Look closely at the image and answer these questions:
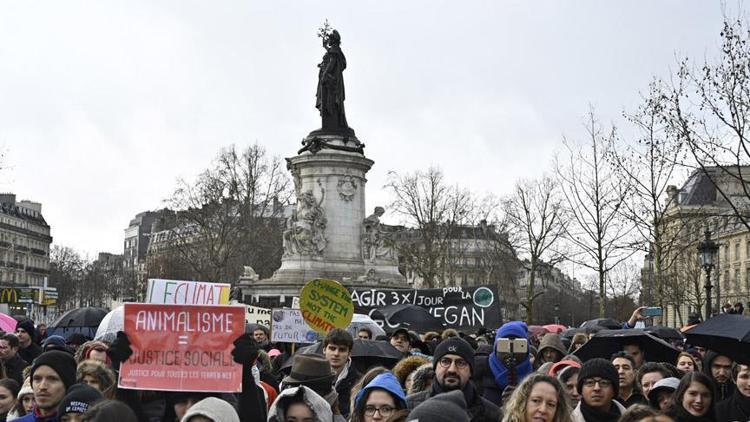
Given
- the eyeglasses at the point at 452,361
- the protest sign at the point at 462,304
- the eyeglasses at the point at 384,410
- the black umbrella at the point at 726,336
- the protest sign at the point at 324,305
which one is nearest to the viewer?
the eyeglasses at the point at 384,410

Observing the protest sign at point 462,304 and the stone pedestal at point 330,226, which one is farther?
the stone pedestal at point 330,226

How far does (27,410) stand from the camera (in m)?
7.17

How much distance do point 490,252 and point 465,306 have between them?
52.3 meters

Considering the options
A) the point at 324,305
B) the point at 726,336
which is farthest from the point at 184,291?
the point at 726,336

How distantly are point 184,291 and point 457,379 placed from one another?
454cm

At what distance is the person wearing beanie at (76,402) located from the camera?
6.09 metres

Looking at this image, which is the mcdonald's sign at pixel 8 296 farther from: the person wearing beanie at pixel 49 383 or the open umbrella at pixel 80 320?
the person wearing beanie at pixel 49 383

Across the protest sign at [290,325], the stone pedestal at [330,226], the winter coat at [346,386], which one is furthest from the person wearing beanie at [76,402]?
the stone pedestal at [330,226]

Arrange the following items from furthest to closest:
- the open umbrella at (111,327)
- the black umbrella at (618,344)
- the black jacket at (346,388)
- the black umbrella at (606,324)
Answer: the black umbrella at (606,324) → the open umbrella at (111,327) → the black umbrella at (618,344) → the black jacket at (346,388)

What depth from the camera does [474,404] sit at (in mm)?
7227

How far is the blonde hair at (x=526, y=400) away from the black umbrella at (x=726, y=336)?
1970 mm

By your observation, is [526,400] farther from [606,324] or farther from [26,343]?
[606,324]

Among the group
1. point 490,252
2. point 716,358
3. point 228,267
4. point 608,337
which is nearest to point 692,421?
point 716,358

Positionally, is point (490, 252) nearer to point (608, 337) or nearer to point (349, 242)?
point (349, 242)
